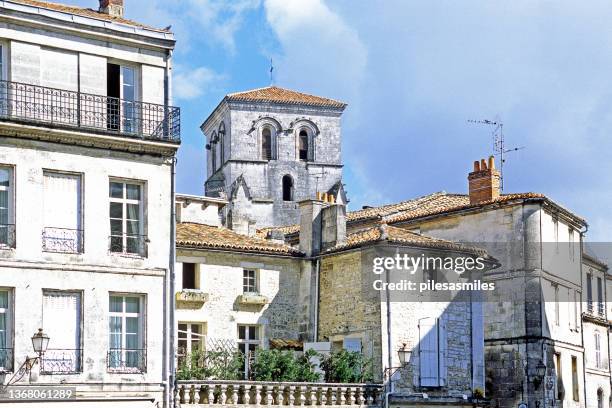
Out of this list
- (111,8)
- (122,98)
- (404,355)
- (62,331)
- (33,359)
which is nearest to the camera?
(33,359)

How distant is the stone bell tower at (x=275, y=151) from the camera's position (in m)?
72.2

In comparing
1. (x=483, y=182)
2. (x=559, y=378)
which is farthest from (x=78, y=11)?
(x=559, y=378)

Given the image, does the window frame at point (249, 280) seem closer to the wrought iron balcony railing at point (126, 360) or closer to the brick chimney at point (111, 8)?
the wrought iron balcony railing at point (126, 360)

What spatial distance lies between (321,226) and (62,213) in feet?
36.0

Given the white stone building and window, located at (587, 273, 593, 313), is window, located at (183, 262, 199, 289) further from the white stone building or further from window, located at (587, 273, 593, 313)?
window, located at (587, 273, 593, 313)

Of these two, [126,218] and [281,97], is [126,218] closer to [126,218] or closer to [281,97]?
[126,218]

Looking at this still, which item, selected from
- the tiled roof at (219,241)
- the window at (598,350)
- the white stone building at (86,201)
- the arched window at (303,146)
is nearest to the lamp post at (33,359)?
the white stone building at (86,201)

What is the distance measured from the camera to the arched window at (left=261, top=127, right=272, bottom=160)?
7369cm

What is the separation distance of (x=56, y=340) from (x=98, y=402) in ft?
5.28

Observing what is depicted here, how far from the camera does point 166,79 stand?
1090 inches

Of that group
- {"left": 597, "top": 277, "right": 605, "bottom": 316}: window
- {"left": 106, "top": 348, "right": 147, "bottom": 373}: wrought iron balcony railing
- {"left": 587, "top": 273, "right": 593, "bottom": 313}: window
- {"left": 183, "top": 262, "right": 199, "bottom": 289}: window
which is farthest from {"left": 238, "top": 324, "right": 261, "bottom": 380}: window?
{"left": 597, "top": 277, "right": 605, "bottom": 316}: window

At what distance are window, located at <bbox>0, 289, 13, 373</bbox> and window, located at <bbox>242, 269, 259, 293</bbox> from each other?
9477mm

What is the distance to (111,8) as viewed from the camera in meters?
30.5

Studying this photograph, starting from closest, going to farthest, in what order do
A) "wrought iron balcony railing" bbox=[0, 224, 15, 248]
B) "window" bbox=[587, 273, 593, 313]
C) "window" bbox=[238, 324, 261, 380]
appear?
"wrought iron balcony railing" bbox=[0, 224, 15, 248] < "window" bbox=[238, 324, 261, 380] < "window" bbox=[587, 273, 593, 313]
